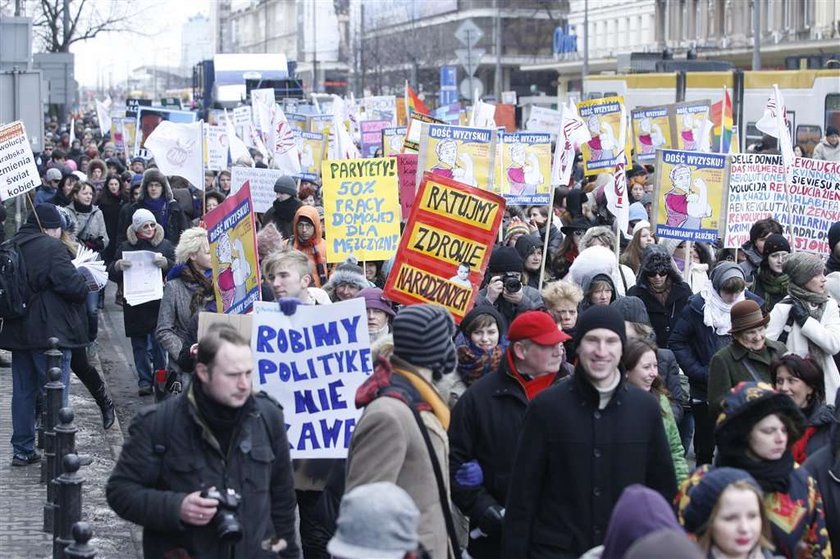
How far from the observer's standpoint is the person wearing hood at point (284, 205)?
14.3 metres

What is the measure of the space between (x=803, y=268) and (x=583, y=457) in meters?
3.91

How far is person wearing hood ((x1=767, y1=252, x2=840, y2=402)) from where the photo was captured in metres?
8.76

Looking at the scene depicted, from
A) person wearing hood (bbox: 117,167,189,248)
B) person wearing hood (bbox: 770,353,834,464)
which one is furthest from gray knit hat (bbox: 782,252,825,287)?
person wearing hood (bbox: 117,167,189,248)

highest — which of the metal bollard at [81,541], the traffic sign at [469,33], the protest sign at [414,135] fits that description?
the traffic sign at [469,33]

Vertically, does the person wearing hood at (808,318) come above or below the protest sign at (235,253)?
below

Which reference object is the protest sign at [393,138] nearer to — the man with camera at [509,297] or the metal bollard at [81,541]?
the man with camera at [509,297]

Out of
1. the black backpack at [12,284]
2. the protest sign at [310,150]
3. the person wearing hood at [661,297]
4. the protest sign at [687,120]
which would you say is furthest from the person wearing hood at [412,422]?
the protest sign at [310,150]

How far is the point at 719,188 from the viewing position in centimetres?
1307

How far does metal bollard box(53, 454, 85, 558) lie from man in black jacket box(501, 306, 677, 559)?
2.45m

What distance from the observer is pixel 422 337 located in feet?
18.2

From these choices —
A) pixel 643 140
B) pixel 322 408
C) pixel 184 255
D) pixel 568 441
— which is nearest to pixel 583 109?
pixel 643 140

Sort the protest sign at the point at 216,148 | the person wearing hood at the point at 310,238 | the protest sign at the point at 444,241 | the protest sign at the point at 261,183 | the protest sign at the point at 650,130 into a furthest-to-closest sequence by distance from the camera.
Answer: the protest sign at the point at 216,148 < the protest sign at the point at 650,130 < the protest sign at the point at 261,183 < the person wearing hood at the point at 310,238 < the protest sign at the point at 444,241

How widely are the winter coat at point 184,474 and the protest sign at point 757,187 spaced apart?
8726 mm

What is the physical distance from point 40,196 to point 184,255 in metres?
10.8
